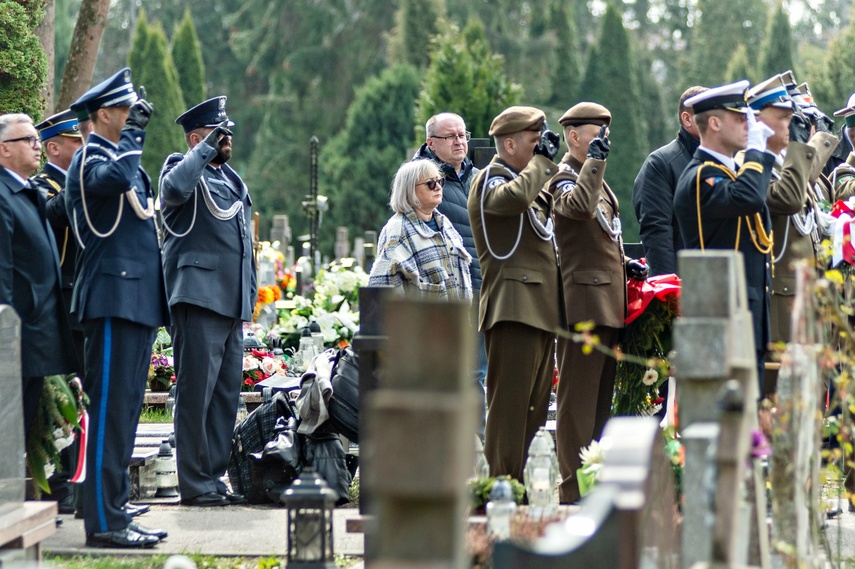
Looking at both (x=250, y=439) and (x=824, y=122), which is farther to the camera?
(x=824, y=122)

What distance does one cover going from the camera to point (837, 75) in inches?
1249

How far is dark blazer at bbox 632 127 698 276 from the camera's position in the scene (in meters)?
7.70

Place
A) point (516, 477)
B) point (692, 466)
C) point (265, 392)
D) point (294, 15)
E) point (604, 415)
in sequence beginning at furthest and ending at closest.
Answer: point (294, 15), point (265, 392), point (604, 415), point (516, 477), point (692, 466)

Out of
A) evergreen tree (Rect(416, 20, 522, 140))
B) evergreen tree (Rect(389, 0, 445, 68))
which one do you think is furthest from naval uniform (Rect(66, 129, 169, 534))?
evergreen tree (Rect(389, 0, 445, 68))

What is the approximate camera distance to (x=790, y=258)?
7301 mm

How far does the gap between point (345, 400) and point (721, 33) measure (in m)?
41.5

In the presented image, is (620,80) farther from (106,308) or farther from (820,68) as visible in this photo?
(106,308)

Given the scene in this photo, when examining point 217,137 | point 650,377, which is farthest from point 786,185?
point 217,137

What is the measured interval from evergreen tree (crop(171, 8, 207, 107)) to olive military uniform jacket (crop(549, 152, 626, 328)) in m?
31.5

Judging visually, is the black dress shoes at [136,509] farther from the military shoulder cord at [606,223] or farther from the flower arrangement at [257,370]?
the flower arrangement at [257,370]

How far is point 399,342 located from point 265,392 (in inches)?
226

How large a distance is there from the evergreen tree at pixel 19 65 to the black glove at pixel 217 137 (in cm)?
350

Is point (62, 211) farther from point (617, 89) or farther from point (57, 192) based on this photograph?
point (617, 89)

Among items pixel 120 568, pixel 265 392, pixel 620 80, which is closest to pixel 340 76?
pixel 620 80
